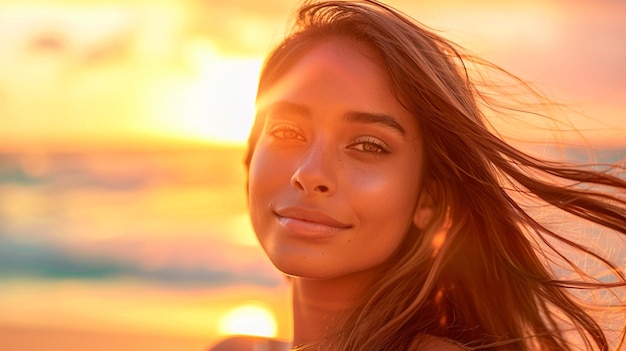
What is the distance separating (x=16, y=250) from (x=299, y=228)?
57.0 ft

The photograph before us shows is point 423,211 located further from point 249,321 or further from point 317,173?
point 249,321

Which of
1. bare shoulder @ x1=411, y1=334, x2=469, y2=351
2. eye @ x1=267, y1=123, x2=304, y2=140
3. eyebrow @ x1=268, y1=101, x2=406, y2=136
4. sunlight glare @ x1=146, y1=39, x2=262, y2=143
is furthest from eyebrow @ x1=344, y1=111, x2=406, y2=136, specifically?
sunlight glare @ x1=146, y1=39, x2=262, y2=143

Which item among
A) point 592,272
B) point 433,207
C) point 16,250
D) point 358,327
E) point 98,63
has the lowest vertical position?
point 358,327

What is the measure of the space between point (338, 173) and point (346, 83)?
1.26ft

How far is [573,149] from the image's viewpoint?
4254 millimetres

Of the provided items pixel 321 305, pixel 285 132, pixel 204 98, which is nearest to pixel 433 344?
pixel 321 305

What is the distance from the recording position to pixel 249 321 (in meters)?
13.1

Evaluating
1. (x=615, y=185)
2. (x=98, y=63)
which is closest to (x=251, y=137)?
(x=615, y=185)

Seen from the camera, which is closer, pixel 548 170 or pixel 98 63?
pixel 548 170

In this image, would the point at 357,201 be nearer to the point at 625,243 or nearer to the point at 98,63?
the point at 625,243

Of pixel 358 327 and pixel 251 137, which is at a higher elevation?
pixel 251 137

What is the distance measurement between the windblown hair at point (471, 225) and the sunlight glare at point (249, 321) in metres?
7.83

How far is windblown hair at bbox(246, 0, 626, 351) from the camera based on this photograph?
3754mm

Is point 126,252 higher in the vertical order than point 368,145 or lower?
higher
